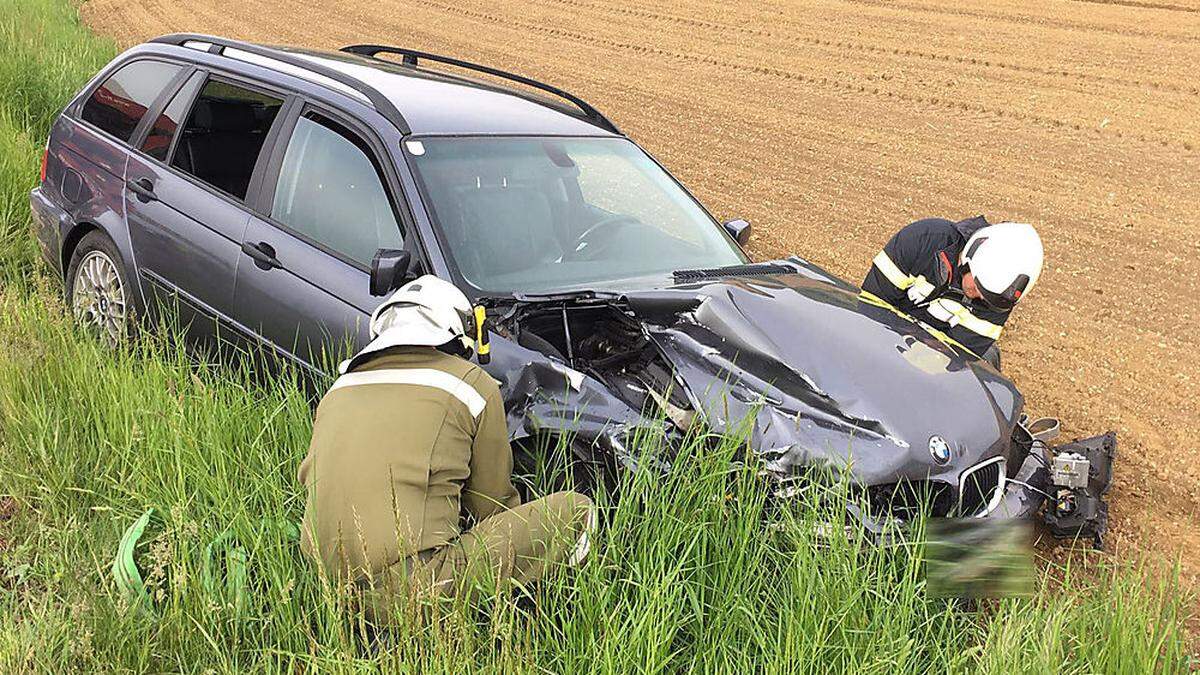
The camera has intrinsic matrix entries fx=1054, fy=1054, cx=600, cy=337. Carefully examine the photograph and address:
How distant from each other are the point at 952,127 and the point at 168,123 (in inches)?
387

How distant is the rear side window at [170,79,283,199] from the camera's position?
192 inches

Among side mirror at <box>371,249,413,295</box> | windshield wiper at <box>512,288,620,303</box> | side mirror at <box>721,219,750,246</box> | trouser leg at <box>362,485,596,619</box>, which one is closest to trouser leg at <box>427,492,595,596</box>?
trouser leg at <box>362,485,596,619</box>

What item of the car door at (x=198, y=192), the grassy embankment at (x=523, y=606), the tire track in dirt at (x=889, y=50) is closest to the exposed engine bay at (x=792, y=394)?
the grassy embankment at (x=523, y=606)

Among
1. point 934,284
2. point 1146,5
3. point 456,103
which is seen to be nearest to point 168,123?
point 456,103

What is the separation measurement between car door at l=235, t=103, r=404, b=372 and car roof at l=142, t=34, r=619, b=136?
0.21 meters

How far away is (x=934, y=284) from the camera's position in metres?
5.45

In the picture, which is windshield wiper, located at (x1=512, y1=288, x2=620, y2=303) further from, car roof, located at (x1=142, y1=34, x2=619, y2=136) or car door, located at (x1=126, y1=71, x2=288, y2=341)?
car door, located at (x1=126, y1=71, x2=288, y2=341)

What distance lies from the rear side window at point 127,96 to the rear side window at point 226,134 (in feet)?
1.46

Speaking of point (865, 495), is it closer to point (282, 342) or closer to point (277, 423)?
point (277, 423)

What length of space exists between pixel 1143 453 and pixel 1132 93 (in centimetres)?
982

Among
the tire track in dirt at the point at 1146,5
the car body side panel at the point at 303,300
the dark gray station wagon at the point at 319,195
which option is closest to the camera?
the car body side panel at the point at 303,300

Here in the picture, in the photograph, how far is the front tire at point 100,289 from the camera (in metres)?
5.16

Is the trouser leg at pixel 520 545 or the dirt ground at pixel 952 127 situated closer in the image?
the trouser leg at pixel 520 545

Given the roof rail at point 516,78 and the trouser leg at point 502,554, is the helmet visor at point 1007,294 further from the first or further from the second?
the trouser leg at point 502,554
